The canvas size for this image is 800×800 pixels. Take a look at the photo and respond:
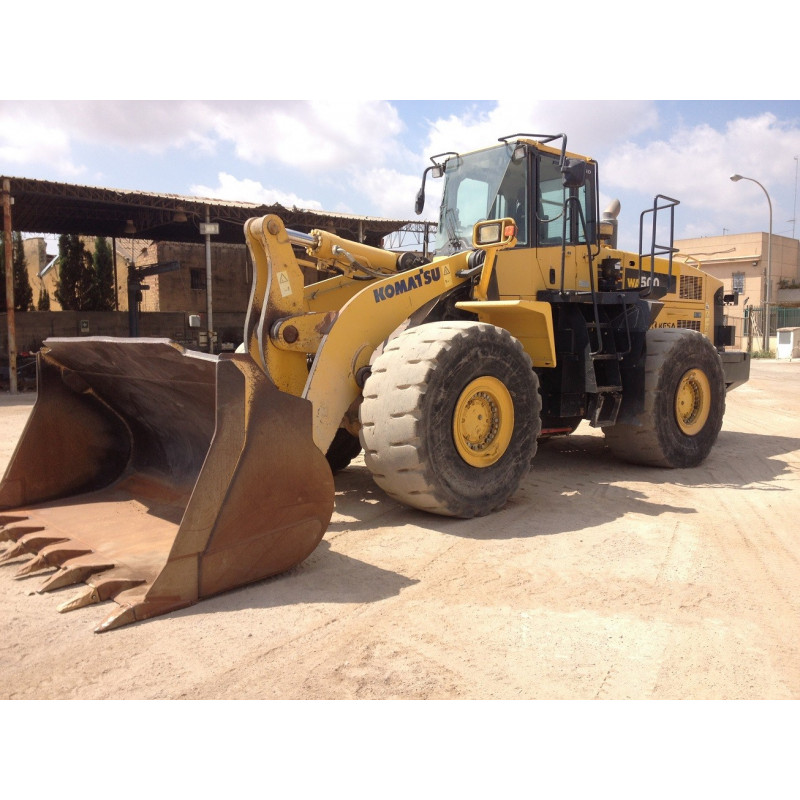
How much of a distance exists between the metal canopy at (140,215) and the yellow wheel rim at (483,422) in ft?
45.2

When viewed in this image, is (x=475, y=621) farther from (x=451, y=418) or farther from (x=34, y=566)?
(x=34, y=566)

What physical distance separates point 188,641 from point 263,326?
2.73m

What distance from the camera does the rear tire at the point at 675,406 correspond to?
714cm

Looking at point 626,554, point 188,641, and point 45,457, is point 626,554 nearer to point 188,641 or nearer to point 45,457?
point 188,641

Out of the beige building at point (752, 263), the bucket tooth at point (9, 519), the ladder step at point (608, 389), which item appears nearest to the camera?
the bucket tooth at point (9, 519)

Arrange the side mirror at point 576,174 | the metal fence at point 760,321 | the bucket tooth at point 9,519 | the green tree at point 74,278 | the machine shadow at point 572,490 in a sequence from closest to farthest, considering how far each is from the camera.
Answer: the bucket tooth at point 9,519 < the machine shadow at point 572,490 < the side mirror at point 576,174 < the green tree at point 74,278 < the metal fence at point 760,321

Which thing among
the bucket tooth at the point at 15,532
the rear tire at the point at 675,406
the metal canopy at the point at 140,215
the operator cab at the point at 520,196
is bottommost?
the bucket tooth at the point at 15,532

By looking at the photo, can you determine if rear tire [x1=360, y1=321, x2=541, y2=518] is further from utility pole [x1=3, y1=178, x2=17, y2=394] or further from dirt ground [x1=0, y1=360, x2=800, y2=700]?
utility pole [x1=3, y1=178, x2=17, y2=394]

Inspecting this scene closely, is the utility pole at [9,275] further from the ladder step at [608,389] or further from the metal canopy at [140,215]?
the ladder step at [608,389]

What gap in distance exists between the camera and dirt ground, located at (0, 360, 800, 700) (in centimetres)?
285

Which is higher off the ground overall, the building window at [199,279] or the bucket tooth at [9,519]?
the building window at [199,279]

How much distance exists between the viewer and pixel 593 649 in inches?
125

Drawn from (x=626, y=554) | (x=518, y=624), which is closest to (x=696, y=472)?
(x=626, y=554)

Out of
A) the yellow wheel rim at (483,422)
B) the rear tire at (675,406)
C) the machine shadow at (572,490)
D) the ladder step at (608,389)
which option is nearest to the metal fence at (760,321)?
the machine shadow at (572,490)
